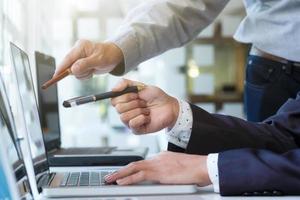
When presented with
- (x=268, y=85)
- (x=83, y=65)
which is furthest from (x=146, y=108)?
(x=268, y=85)

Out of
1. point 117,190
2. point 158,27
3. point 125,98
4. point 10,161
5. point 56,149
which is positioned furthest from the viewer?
point 56,149

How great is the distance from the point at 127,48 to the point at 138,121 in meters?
0.27

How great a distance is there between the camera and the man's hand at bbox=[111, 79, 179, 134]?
32.4 inches

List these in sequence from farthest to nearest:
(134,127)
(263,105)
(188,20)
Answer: (263,105)
(188,20)
(134,127)

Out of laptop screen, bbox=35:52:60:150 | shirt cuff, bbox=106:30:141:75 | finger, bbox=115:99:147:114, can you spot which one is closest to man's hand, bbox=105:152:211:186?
finger, bbox=115:99:147:114

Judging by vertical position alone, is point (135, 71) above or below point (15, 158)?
below

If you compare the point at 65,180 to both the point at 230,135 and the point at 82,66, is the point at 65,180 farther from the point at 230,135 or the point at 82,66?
the point at 230,135

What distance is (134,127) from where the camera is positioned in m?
0.85

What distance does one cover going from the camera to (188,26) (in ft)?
4.03

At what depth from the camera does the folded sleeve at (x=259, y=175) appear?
2.27ft

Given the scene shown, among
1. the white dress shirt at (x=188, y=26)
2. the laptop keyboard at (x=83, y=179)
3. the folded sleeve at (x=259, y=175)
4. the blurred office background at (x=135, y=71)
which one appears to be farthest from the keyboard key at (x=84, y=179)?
the blurred office background at (x=135, y=71)

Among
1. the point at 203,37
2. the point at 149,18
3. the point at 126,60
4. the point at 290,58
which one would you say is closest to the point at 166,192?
the point at 126,60

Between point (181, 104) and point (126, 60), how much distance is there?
0.80 ft

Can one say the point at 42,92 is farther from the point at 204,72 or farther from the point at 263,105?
the point at 204,72
